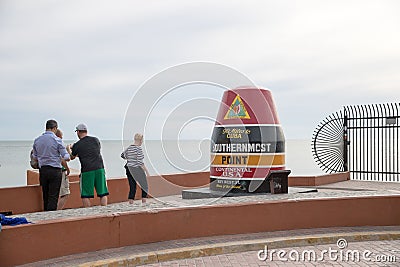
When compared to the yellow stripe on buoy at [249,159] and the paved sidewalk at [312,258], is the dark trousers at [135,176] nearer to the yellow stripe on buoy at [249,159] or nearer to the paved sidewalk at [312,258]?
the yellow stripe on buoy at [249,159]

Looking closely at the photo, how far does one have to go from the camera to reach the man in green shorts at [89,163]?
9383 mm

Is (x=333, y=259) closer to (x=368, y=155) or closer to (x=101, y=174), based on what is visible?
(x=101, y=174)

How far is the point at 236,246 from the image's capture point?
701 centimetres

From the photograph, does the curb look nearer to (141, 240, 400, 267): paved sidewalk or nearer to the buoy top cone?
(141, 240, 400, 267): paved sidewalk

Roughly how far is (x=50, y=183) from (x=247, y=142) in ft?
15.0

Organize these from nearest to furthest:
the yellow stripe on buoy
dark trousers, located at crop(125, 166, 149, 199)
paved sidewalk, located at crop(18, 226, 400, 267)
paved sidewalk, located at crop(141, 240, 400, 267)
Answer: paved sidewalk, located at crop(18, 226, 400, 267) → paved sidewalk, located at crop(141, 240, 400, 267) → dark trousers, located at crop(125, 166, 149, 199) → the yellow stripe on buoy

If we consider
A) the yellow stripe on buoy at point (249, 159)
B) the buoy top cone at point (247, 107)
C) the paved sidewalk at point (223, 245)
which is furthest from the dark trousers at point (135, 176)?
the paved sidewalk at point (223, 245)

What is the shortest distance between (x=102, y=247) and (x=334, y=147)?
12347 mm

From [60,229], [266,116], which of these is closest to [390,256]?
[60,229]

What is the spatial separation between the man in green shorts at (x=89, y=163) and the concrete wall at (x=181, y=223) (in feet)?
9.06

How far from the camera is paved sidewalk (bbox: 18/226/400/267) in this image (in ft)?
20.5

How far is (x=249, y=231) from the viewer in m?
7.75

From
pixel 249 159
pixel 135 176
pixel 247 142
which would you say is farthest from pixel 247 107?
pixel 135 176

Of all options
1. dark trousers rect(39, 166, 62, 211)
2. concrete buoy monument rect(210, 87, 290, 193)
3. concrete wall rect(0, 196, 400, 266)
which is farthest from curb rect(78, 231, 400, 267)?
concrete buoy monument rect(210, 87, 290, 193)
